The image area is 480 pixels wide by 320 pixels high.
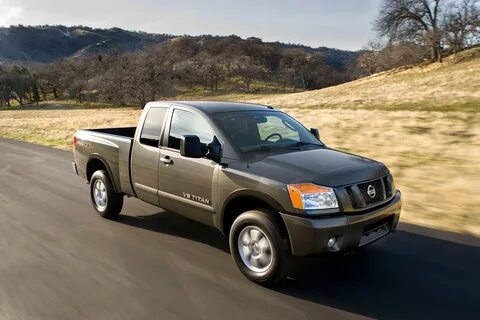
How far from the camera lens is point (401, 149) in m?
11.5

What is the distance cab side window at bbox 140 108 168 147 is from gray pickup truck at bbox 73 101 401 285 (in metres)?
0.02

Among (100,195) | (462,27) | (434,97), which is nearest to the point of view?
(100,195)

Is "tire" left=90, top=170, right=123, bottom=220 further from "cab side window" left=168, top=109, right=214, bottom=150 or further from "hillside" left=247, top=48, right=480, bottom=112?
"hillside" left=247, top=48, right=480, bottom=112

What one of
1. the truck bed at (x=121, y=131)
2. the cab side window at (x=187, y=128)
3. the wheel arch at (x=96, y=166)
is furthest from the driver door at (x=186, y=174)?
the truck bed at (x=121, y=131)

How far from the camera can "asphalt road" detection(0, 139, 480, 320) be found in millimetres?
3822

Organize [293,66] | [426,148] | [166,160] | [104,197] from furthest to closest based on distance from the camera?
[293,66], [426,148], [104,197], [166,160]

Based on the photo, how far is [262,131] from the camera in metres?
5.22

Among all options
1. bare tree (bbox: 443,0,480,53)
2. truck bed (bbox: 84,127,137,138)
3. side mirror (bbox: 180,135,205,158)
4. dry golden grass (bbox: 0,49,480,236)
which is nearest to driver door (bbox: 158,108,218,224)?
side mirror (bbox: 180,135,205,158)

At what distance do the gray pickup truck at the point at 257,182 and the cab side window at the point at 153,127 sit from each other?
Result: 2cm

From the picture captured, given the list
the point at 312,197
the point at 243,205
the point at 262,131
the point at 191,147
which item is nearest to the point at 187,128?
the point at 191,147

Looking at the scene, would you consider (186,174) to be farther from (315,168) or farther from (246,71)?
(246,71)

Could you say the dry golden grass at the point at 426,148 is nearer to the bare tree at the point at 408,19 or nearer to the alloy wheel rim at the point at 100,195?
the alloy wheel rim at the point at 100,195

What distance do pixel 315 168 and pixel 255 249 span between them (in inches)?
39.2

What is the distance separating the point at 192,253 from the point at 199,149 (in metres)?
1.32
